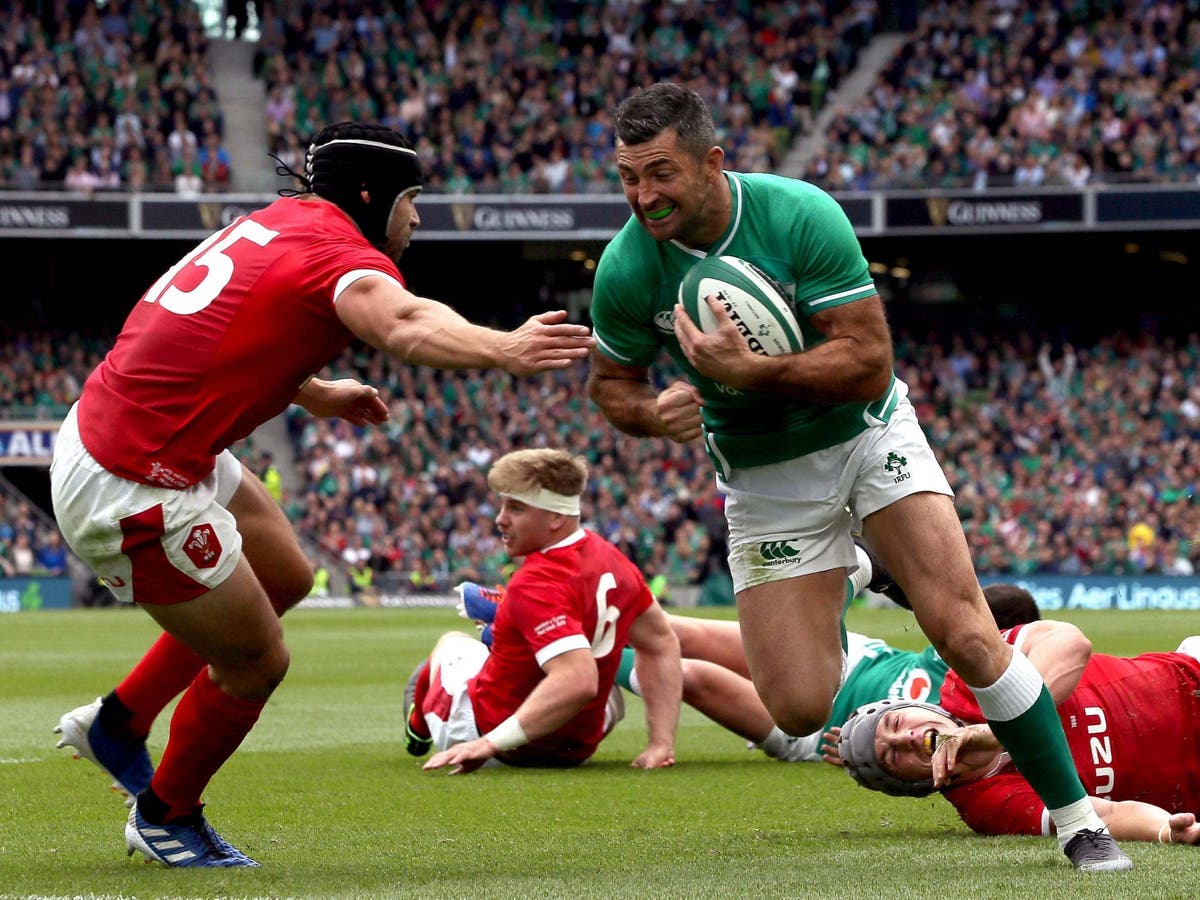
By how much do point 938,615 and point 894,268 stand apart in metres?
31.0

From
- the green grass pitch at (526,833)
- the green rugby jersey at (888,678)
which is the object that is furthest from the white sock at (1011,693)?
the green rugby jersey at (888,678)

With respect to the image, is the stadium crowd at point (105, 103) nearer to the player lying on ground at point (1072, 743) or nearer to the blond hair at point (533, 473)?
the blond hair at point (533, 473)

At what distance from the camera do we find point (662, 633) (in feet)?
24.8

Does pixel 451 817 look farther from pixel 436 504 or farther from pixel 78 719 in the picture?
pixel 436 504

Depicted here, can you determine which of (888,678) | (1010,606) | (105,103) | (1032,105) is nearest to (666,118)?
(1010,606)

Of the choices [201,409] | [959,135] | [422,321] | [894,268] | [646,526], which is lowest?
[646,526]

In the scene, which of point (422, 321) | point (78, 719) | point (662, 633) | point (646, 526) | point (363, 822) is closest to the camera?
point (422, 321)

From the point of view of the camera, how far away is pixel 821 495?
545cm

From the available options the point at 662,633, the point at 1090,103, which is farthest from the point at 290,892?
the point at 1090,103

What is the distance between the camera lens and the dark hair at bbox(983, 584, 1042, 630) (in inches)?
244

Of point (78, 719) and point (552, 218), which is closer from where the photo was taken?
point (78, 719)

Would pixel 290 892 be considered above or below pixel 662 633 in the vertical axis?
above

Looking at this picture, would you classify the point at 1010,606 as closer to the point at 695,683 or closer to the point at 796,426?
the point at 796,426

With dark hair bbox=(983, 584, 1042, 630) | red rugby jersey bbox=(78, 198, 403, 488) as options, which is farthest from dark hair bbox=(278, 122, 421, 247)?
dark hair bbox=(983, 584, 1042, 630)
